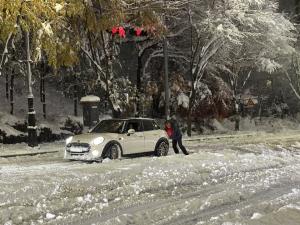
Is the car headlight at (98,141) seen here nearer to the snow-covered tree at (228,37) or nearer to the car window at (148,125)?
the car window at (148,125)

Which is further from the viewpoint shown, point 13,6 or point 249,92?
point 249,92

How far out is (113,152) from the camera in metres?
18.5

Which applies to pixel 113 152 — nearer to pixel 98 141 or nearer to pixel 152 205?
pixel 98 141

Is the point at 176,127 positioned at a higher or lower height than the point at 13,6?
lower

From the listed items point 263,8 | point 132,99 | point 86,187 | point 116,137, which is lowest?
point 86,187

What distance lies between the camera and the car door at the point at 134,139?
18938 mm

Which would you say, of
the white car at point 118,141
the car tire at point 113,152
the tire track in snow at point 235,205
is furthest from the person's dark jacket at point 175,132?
the tire track in snow at point 235,205

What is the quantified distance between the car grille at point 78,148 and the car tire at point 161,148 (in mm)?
3397

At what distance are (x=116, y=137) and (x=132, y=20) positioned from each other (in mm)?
9539

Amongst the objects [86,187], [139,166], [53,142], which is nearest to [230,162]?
[139,166]

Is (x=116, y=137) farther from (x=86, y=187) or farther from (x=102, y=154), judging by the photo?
(x=86, y=187)

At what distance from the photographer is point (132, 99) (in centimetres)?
3359

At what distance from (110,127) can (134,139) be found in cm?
96

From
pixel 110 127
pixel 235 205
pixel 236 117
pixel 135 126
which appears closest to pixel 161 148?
pixel 135 126
